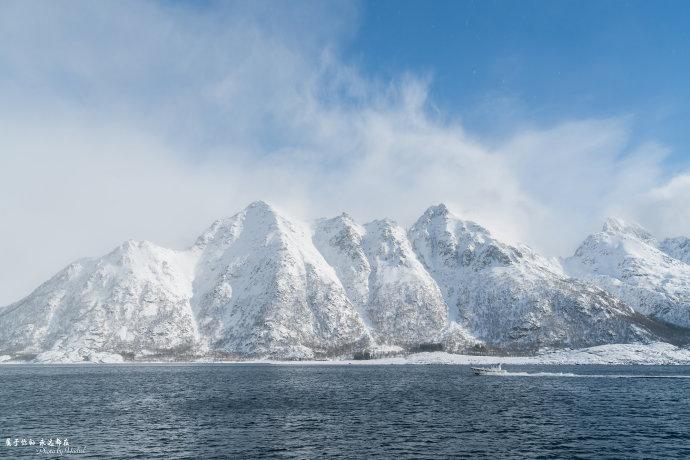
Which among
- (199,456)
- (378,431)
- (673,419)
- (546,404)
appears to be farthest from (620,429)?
(199,456)

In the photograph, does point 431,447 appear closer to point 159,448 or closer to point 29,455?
point 159,448

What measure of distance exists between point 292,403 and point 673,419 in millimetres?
82553

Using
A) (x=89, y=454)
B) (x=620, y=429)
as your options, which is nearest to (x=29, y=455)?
(x=89, y=454)

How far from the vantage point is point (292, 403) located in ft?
419

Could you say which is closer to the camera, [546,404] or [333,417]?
Result: [333,417]

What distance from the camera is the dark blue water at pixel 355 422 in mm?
73750

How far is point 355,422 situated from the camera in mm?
97625

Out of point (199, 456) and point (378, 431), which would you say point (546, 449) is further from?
point (199, 456)

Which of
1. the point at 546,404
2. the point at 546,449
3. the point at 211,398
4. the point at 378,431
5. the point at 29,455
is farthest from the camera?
the point at 211,398

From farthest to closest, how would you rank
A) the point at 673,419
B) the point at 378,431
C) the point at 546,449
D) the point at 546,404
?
the point at 546,404 < the point at 673,419 < the point at 378,431 < the point at 546,449

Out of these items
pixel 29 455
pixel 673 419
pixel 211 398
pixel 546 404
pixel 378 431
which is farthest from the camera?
pixel 211 398

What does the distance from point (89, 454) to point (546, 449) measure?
64354mm

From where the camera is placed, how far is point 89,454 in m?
70.6

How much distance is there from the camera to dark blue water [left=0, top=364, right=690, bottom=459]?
242 ft
